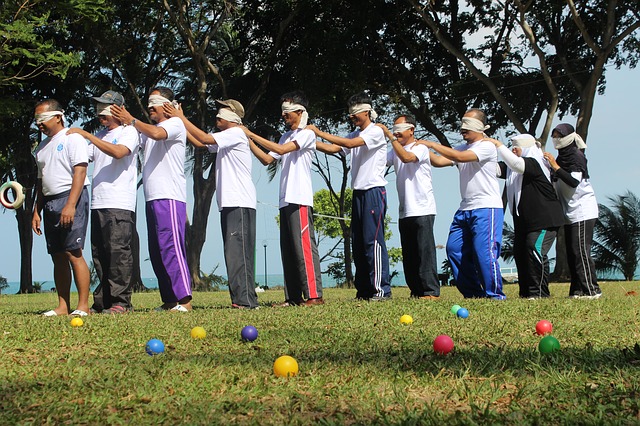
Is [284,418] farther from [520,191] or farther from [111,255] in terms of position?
[520,191]

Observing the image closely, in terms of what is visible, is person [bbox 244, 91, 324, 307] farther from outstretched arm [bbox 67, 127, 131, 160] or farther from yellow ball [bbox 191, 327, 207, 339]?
yellow ball [bbox 191, 327, 207, 339]

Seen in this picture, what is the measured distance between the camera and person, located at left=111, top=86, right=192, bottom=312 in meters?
7.83

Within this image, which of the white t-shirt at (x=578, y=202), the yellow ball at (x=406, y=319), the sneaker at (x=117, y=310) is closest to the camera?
the yellow ball at (x=406, y=319)

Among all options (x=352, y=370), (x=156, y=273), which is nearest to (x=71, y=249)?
(x=156, y=273)

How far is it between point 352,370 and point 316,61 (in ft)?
62.0

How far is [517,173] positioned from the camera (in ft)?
30.6

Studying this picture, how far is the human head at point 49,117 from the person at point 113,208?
0.17 meters

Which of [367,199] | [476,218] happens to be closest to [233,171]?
[367,199]

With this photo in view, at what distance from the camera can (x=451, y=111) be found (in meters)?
24.3

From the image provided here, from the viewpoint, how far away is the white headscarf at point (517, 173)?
929 centimetres

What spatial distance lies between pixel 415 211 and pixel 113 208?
134 inches

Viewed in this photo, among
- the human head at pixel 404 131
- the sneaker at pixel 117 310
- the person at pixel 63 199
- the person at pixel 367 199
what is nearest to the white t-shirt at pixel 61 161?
the person at pixel 63 199

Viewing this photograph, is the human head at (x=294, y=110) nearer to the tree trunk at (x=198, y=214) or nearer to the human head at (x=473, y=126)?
the human head at (x=473, y=126)

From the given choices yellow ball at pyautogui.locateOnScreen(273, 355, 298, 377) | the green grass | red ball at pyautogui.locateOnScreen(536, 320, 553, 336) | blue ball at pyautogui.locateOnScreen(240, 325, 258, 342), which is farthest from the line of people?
yellow ball at pyautogui.locateOnScreen(273, 355, 298, 377)
